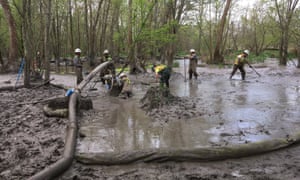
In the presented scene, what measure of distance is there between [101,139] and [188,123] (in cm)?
214

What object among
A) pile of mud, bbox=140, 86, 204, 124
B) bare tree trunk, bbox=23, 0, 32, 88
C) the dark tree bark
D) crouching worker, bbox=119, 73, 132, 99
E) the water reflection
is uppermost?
the dark tree bark

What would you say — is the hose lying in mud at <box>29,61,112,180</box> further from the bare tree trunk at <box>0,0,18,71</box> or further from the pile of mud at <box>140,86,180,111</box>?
the bare tree trunk at <box>0,0,18,71</box>

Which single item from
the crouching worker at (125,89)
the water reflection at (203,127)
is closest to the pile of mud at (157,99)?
the water reflection at (203,127)

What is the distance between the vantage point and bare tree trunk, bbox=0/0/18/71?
16859 mm

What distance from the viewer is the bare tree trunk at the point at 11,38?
16.9 meters

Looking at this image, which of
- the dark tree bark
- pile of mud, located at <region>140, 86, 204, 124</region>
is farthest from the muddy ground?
the dark tree bark

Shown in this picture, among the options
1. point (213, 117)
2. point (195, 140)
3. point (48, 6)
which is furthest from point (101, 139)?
point (48, 6)

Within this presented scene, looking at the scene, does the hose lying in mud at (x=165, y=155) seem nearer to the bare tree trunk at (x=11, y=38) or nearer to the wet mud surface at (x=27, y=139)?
the wet mud surface at (x=27, y=139)

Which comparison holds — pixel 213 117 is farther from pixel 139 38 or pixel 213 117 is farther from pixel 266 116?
pixel 139 38

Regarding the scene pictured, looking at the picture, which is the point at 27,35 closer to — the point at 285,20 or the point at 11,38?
the point at 11,38

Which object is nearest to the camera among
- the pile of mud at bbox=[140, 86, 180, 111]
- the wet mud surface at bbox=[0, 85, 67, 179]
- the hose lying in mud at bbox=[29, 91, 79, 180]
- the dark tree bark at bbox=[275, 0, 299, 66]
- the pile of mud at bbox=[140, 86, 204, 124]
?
the hose lying in mud at bbox=[29, 91, 79, 180]


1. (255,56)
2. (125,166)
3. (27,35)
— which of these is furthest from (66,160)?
(255,56)

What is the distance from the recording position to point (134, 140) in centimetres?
554

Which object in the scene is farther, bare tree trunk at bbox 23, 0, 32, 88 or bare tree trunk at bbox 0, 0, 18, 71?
bare tree trunk at bbox 0, 0, 18, 71
